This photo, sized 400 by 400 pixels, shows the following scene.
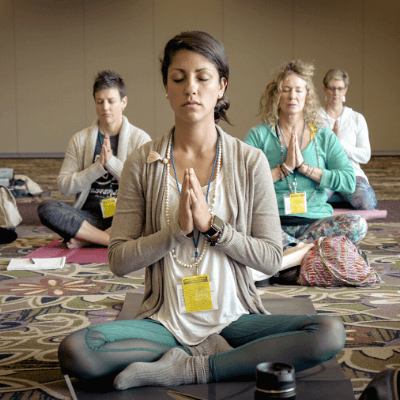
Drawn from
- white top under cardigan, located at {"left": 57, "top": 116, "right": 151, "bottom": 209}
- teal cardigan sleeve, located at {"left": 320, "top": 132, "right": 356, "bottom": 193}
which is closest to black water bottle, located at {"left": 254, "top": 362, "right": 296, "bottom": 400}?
teal cardigan sleeve, located at {"left": 320, "top": 132, "right": 356, "bottom": 193}

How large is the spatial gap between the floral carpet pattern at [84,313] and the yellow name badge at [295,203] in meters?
0.47

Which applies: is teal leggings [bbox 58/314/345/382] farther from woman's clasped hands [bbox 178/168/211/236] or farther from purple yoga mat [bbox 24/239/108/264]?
purple yoga mat [bbox 24/239/108/264]

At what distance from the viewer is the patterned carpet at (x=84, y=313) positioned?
5.99 feet

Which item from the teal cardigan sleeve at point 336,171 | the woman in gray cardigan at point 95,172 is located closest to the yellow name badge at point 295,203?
the teal cardigan sleeve at point 336,171

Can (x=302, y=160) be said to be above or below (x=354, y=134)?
below

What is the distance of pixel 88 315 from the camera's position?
2.49 metres

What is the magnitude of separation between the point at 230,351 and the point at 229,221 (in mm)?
399

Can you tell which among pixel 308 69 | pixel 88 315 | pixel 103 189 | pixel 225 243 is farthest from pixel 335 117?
pixel 225 243

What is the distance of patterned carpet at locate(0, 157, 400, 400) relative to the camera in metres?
1.83

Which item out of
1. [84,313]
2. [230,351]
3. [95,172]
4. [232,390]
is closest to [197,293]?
[230,351]

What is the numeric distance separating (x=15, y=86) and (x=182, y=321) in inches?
327

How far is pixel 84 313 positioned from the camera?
8.27ft

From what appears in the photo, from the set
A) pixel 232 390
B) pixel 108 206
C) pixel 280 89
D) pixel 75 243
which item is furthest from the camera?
pixel 75 243

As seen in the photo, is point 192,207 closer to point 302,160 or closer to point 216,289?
point 216,289
